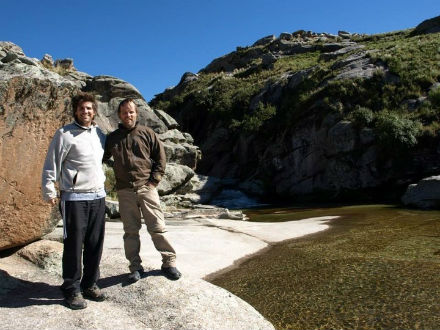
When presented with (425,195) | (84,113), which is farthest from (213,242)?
(425,195)

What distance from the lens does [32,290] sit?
594cm

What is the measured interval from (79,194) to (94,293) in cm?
144

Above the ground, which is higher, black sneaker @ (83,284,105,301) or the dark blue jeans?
the dark blue jeans

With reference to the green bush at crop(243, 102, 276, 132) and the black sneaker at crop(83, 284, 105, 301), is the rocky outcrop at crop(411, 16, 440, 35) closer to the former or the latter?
the green bush at crop(243, 102, 276, 132)

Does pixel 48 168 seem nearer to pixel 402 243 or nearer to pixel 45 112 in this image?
pixel 45 112

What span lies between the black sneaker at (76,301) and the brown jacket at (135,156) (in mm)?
1609

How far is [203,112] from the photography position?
161 ft

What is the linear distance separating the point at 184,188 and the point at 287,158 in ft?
33.1

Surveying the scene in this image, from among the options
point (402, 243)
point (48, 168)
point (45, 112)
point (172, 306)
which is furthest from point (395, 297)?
point (45, 112)

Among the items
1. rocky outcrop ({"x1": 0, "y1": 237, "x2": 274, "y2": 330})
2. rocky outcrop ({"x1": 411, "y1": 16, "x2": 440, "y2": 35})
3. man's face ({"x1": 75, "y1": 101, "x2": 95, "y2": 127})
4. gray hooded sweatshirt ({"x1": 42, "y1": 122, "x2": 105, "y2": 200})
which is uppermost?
rocky outcrop ({"x1": 411, "y1": 16, "x2": 440, "y2": 35})

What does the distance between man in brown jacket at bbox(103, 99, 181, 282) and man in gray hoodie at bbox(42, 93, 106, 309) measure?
327 millimetres

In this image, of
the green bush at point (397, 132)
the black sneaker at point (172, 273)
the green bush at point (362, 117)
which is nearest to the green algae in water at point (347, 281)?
the black sneaker at point (172, 273)

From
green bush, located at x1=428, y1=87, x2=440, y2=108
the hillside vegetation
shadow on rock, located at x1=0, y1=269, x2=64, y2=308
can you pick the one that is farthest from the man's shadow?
green bush, located at x1=428, y1=87, x2=440, y2=108

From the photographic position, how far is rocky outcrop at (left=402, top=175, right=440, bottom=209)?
17.2 metres
